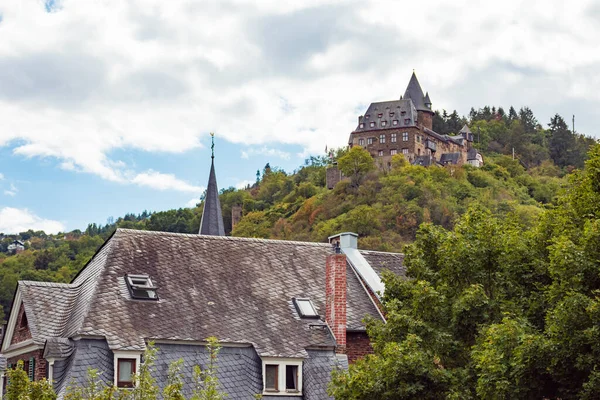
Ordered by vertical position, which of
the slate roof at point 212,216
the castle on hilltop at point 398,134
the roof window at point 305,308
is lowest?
the roof window at point 305,308

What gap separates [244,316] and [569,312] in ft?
43.4

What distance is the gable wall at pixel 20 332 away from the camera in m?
32.3

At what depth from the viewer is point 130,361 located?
29.8 m

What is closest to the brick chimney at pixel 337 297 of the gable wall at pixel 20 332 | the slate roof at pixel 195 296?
the slate roof at pixel 195 296

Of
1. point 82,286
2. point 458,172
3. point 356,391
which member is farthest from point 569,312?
point 458,172

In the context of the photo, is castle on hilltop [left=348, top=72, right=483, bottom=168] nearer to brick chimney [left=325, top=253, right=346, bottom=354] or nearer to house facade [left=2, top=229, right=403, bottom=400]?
house facade [left=2, top=229, right=403, bottom=400]

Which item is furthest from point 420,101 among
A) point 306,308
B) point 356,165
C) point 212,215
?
point 306,308

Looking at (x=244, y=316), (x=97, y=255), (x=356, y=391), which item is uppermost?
(x=97, y=255)

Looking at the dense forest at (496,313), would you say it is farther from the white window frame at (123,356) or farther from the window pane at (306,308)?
the white window frame at (123,356)

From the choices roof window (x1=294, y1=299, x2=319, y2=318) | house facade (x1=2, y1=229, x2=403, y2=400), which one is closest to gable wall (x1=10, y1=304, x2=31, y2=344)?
house facade (x1=2, y1=229, x2=403, y2=400)

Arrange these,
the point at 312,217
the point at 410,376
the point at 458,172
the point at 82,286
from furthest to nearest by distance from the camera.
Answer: the point at 458,172 → the point at 312,217 → the point at 82,286 → the point at 410,376

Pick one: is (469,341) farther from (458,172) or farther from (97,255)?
(458,172)

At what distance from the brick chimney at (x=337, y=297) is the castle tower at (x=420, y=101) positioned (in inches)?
5968

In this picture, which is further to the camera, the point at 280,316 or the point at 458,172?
the point at 458,172
